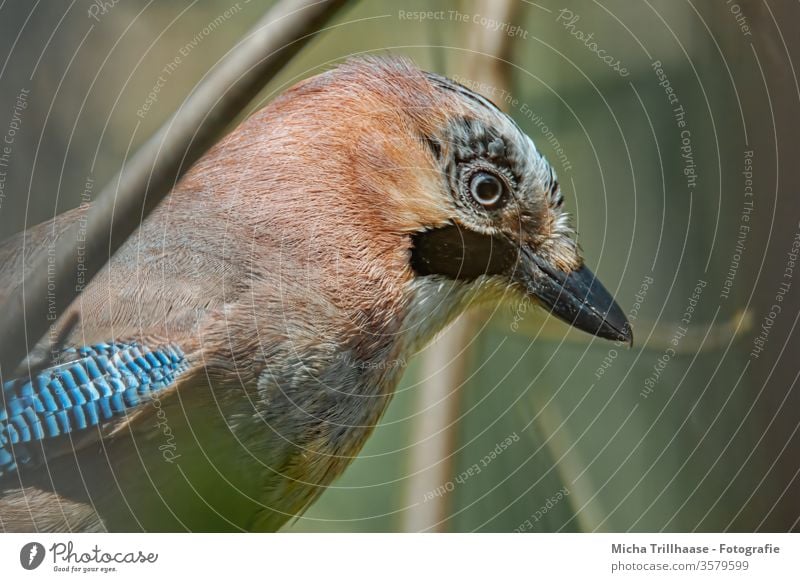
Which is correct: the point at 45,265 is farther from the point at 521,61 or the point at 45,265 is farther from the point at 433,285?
the point at 521,61

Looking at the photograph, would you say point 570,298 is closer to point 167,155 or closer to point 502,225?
point 502,225

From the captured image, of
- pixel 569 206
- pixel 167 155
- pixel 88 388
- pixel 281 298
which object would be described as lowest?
pixel 88 388

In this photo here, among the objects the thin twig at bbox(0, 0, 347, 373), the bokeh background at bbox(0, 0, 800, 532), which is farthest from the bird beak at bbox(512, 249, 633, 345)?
the thin twig at bbox(0, 0, 347, 373)

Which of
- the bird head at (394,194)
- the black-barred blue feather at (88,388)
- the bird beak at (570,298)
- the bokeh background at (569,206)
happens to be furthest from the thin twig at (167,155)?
the bird beak at (570,298)

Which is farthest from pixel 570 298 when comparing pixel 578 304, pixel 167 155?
pixel 167 155

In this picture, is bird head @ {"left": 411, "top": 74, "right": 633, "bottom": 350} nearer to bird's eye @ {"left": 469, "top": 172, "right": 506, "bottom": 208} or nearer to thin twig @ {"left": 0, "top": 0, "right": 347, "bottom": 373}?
bird's eye @ {"left": 469, "top": 172, "right": 506, "bottom": 208}
